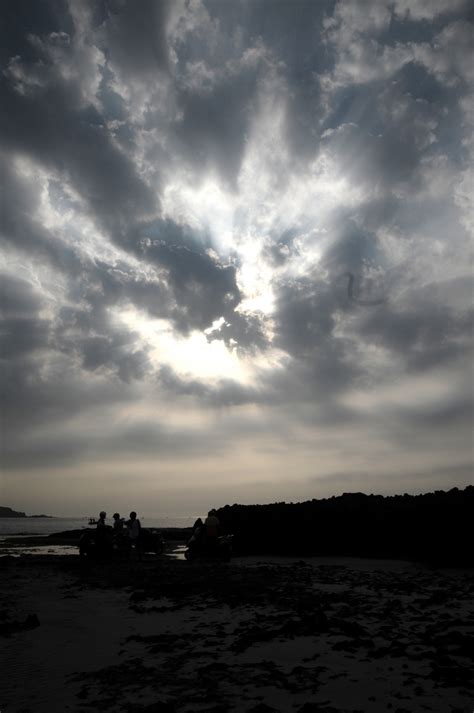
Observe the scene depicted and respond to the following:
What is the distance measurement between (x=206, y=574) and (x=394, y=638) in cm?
1056

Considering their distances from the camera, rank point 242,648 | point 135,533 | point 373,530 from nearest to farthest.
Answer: point 242,648 → point 135,533 → point 373,530

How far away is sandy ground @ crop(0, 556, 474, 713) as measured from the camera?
5.26 meters

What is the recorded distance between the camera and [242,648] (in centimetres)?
712

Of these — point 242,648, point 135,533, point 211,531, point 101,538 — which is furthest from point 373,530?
point 242,648

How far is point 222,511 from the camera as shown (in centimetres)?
4231

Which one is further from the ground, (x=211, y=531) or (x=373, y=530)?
(x=373, y=530)

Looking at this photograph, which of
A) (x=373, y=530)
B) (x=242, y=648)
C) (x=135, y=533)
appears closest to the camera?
(x=242, y=648)

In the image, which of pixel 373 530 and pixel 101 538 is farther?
pixel 373 530

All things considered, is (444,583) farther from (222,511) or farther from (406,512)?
(222,511)

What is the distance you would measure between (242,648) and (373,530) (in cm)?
2116

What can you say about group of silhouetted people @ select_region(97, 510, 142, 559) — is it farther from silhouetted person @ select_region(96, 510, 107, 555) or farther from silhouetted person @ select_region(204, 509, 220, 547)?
silhouetted person @ select_region(204, 509, 220, 547)

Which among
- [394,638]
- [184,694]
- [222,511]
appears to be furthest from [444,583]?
[222,511]

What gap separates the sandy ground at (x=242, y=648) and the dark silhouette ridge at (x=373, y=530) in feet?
33.0

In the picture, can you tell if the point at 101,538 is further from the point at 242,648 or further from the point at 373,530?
the point at 242,648
